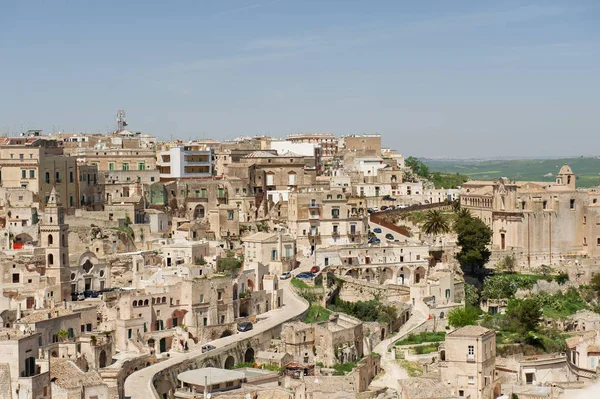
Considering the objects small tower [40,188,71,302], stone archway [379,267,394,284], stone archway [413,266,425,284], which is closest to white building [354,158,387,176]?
stone archway [413,266,425,284]

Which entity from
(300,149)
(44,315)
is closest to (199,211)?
(300,149)

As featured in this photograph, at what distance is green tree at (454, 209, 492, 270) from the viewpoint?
50094 mm

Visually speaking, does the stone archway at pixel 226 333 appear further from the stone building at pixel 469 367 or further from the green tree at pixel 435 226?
the green tree at pixel 435 226

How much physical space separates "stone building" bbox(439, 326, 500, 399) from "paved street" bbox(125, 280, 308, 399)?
24.5 feet

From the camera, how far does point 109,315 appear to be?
35656 mm

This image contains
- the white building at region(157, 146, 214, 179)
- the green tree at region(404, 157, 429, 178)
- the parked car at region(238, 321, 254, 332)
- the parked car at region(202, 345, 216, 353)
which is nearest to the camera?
the parked car at region(202, 345, 216, 353)

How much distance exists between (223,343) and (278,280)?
763 cm

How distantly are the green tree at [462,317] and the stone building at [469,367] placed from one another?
8415 millimetres

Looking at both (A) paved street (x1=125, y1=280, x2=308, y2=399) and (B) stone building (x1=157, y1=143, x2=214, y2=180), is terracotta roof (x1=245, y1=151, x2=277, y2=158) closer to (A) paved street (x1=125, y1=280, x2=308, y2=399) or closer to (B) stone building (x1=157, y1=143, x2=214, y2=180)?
(B) stone building (x1=157, y1=143, x2=214, y2=180)

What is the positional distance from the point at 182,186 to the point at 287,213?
223 inches

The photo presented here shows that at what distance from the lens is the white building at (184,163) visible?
55438 millimetres

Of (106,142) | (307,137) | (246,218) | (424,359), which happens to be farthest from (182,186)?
(307,137)

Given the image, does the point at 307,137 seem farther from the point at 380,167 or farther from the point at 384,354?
the point at 384,354

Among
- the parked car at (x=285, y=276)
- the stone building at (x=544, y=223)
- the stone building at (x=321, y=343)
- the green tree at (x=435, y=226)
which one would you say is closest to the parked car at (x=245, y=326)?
the stone building at (x=321, y=343)
